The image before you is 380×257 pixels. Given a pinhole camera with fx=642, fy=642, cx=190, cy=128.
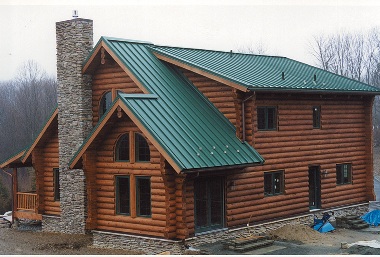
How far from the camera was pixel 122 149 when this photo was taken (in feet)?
77.7

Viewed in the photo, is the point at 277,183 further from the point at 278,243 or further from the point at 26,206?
the point at 26,206

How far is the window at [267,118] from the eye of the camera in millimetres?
25516

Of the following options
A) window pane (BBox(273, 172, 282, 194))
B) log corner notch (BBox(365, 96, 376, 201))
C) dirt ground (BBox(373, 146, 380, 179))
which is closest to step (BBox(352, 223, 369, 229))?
window pane (BBox(273, 172, 282, 194))

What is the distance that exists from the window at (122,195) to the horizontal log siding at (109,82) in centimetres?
362

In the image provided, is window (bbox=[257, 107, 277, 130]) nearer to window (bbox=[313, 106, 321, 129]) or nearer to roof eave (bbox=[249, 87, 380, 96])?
roof eave (bbox=[249, 87, 380, 96])

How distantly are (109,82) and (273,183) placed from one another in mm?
7868

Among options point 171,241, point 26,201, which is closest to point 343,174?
point 171,241

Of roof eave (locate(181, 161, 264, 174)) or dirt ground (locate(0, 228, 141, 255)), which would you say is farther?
dirt ground (locate(0, 228, 141, 255))

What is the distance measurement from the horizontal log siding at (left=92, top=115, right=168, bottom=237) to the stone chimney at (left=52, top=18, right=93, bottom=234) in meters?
3.10

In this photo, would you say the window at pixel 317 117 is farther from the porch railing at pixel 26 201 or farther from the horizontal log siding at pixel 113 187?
the porch railing at pixel 26 201

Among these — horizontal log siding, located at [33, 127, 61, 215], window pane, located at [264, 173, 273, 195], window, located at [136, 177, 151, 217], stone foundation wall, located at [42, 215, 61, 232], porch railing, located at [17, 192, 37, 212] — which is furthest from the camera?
porch railing, located at [17, 192, 37, 212]

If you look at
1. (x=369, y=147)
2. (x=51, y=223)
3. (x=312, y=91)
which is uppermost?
(x=312, y=91)

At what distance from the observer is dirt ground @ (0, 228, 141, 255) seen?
2397 cm

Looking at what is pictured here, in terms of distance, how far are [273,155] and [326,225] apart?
365cm
